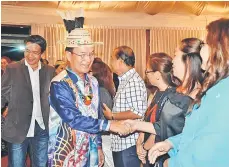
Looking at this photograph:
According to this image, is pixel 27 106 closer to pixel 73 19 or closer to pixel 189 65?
pixel 73 19

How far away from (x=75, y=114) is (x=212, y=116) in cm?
108

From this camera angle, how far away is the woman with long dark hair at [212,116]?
1.45 meters

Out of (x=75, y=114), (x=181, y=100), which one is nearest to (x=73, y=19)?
(x=75, y=114)

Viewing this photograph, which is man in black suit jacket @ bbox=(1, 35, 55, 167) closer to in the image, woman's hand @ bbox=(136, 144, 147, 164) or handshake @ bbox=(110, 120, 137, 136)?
woman's hand @ bbox=(136, 144, 147, 164)

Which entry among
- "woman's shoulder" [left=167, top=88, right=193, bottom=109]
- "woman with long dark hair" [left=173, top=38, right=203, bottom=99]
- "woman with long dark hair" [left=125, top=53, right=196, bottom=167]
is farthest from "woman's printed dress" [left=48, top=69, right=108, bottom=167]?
"woman with long dark hair" [left=173, top=38, right=203, bottom=99]

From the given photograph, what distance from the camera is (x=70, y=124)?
2.38 metres

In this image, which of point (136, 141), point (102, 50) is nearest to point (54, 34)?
point (102, 50)

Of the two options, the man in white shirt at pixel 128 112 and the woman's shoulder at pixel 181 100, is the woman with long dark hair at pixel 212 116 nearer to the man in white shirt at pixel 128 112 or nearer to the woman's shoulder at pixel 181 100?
the woman's shoulder at pixel 181 100

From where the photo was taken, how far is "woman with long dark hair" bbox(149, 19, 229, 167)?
1.45 meters

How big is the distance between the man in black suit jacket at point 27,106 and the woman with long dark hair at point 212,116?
6.10 feet

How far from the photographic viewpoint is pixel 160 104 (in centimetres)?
255

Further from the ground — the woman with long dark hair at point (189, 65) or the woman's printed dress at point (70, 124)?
the woman with long dark hair at point (189, 65)

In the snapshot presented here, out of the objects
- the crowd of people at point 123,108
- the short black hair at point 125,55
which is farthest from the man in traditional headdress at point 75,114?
the short black hair at point 125,55

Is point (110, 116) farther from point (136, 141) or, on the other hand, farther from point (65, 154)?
point (65, 154)
